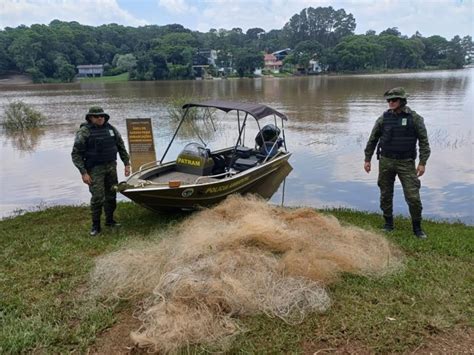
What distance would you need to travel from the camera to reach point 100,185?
6.22 m

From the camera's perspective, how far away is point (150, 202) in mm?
6445

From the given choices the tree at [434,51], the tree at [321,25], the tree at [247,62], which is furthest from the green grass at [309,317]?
the tree at [321,25]

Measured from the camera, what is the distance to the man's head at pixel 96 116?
19.7 ft

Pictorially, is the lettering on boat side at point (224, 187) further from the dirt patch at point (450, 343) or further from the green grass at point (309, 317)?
the dirt patch at point (450, 343)

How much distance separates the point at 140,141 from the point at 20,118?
42.3 feet

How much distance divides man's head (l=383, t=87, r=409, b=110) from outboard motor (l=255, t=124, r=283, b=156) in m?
3.36

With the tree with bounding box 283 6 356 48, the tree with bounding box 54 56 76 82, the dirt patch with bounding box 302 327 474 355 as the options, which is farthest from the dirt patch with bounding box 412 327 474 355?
the tree with bounding box 283 6 356 48

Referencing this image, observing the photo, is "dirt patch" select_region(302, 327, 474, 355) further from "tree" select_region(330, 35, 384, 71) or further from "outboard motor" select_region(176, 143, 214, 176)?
"tree" select_region(330, 35, 384, 71)

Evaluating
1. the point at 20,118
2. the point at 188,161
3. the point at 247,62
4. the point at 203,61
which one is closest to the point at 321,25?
the point at 203,61

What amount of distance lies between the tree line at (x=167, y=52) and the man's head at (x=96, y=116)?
72.2 metres

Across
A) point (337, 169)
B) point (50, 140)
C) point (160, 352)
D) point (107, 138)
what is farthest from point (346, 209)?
point (50, 140)

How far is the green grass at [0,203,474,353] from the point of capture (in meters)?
3.50

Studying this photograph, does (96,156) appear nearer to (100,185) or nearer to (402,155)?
(100,185)

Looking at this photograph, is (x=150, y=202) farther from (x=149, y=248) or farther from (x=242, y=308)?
(x=242, y=308)
